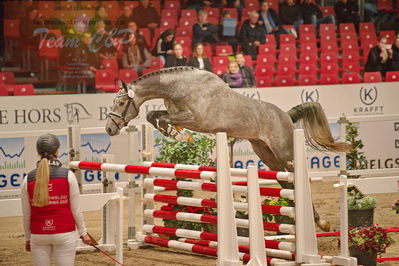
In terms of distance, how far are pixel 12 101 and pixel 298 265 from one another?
610cm

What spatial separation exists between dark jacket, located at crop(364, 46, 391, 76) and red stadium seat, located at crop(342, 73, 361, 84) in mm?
327

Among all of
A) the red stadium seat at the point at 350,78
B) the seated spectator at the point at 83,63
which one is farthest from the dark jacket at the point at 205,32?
the red stadium seat at the point at 350,78

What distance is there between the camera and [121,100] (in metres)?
6.87

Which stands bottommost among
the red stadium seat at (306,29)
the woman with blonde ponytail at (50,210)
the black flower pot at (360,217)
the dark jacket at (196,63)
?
the black flower pot at (360,217)

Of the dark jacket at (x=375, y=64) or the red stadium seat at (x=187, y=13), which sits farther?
the dark jacket at (x=375, y=64)

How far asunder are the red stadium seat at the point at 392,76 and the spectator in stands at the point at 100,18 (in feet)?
16.0

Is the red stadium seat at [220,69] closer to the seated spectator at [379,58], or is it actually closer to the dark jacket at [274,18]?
the dark jacket at [274,18]

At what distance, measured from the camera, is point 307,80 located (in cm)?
1352

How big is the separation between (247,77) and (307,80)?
1.61 m

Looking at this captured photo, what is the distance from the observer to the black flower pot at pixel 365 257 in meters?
6.36

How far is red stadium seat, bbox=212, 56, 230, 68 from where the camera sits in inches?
510

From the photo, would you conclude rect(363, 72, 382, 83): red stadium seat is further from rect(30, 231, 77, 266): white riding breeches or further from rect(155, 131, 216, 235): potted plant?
rect(30, 231, 77, 266): white riding breeches

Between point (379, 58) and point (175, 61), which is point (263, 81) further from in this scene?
point (379, 58)

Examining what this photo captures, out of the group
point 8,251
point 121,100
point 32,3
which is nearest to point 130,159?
point 121,100
